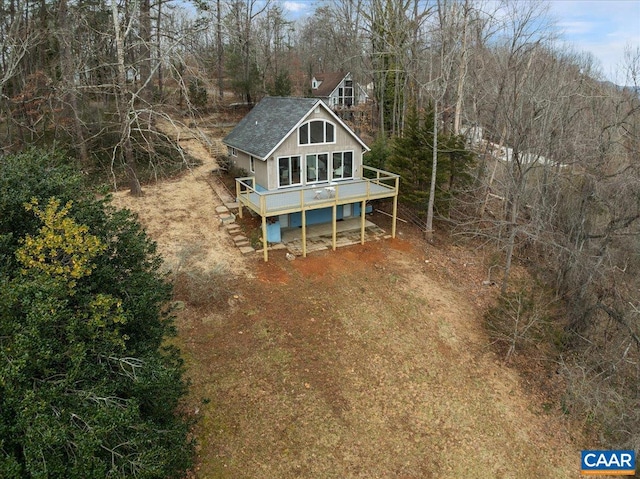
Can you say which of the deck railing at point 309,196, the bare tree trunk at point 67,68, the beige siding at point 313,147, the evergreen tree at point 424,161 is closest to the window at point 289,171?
the beige siding at point 313,147

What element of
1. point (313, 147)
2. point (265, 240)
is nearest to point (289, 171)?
point (313, 147)

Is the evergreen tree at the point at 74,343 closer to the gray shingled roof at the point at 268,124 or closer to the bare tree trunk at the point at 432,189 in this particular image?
the gray shingled roof at the point at 268,124

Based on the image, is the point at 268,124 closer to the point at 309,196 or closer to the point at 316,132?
the point at 316,132

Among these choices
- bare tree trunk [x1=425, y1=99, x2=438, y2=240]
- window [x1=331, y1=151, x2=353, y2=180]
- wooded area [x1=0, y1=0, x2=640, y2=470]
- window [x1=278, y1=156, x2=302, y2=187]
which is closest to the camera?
wooded area [x1=0, y1=0, x2=640, y2=470]

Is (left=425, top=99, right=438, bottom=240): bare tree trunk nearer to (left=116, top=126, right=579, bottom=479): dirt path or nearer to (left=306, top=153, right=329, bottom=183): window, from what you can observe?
(left=116, top=126, right=579, bottom=479): dirt path

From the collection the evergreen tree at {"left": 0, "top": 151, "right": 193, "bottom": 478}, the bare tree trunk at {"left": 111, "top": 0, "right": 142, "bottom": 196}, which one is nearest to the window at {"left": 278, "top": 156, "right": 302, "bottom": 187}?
the bare tree trunk at {"left": 111, "top": 0, "right": 142, "bottom": 196}

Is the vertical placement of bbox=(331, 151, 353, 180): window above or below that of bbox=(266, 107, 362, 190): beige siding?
below

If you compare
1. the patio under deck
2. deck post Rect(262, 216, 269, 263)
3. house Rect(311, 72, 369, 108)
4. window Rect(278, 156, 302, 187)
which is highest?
house Rect(311, 72, 369, 108)

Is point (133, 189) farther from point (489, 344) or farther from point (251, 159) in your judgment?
point (489, 344)
